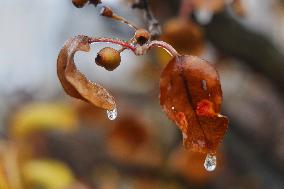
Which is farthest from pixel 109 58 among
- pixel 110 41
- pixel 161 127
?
pixel 161 127

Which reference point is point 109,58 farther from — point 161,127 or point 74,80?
point 161,127

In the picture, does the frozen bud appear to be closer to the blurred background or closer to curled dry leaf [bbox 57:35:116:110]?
curled dry leaf [bbox 57:35:116:110]

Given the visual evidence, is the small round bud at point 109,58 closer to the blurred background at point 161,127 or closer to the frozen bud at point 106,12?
the frozen bud at point 106,12

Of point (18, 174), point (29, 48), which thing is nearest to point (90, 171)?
point (18, 174)

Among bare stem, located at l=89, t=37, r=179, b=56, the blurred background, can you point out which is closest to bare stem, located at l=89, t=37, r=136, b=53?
bare stem, located at l=89, t=37, r=179, b=56

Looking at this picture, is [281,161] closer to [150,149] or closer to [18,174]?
[150,149]
